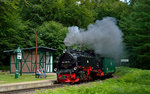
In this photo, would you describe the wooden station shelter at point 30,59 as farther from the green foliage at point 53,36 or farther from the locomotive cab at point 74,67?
the locomotive cab at point 74,67

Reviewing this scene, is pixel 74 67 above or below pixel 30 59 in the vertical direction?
below

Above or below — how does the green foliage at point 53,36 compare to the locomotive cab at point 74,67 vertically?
above

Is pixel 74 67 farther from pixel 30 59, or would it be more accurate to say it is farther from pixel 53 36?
pixel 53 36

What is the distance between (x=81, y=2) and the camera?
54.3m

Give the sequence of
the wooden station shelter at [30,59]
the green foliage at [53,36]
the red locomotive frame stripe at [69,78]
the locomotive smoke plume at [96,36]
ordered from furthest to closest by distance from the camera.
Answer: the green foliage at [53,36]
the wooden station shelter at [30,59]
the locomotive smoke plume at [96,36]
the red locomotive frame stripe at [69,78]

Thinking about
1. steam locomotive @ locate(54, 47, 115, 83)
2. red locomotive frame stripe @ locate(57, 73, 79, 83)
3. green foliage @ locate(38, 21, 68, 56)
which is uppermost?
green foliage @ locate(38, 21, 68, 56)

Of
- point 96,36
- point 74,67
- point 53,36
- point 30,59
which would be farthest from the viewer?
point 53,36

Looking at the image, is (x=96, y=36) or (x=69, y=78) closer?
(x=69, y=78)

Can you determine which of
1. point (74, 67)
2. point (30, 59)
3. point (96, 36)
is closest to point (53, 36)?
point (30, 59)

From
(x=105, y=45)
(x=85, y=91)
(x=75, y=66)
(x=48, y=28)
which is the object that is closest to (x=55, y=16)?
(x=48, y=28)

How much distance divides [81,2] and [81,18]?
7.04m

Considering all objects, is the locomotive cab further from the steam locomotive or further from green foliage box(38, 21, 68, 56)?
green foliage box(38, 21, 68, 56)

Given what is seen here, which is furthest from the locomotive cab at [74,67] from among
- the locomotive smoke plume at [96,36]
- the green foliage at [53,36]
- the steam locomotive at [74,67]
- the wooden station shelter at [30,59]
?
the green foliage at [53,36]

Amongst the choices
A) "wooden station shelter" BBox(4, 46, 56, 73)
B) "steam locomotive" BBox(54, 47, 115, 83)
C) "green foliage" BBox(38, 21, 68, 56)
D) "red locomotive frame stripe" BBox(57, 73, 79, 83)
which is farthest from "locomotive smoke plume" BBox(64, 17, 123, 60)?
"green foliage" BBox(38, 21, 68, 56)
